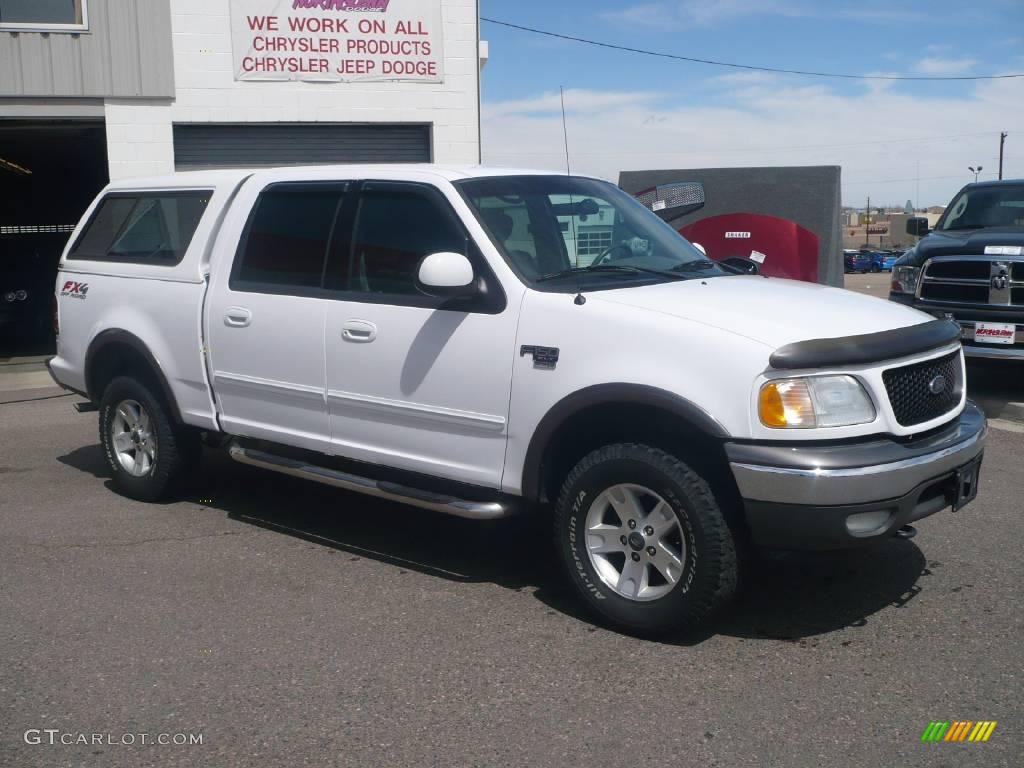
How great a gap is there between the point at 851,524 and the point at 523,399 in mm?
1426

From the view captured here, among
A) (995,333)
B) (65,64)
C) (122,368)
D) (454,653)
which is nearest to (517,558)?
(454,653)

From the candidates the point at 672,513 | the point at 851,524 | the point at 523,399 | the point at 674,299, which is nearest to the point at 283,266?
the point at 523,399

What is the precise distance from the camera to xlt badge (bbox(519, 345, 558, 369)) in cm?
443

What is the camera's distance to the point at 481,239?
4797 millimetres

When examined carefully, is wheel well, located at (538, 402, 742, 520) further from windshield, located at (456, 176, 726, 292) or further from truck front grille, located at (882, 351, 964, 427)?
truck front grille, located at (882, 351, 964, 427)

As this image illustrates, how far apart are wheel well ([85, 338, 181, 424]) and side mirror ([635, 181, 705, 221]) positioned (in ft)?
19.9

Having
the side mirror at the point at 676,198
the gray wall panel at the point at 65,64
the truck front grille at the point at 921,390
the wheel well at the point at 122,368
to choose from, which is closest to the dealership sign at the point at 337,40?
the gray wall panel at the point at 65,64

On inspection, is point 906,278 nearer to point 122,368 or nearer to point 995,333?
point 995,333

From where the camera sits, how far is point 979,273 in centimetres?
929

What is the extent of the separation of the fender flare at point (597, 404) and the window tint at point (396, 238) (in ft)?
3.18

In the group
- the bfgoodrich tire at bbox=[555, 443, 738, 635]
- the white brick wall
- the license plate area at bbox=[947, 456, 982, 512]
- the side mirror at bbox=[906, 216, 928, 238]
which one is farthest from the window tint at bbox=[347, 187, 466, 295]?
the white brick wall

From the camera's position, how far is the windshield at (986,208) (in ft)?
33.9

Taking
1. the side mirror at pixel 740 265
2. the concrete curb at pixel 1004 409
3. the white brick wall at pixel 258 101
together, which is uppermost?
the white brick wall at pixel 258 101

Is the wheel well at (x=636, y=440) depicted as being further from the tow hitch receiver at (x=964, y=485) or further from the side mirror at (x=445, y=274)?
the tow hitch receiver at (x=964, y=485)
